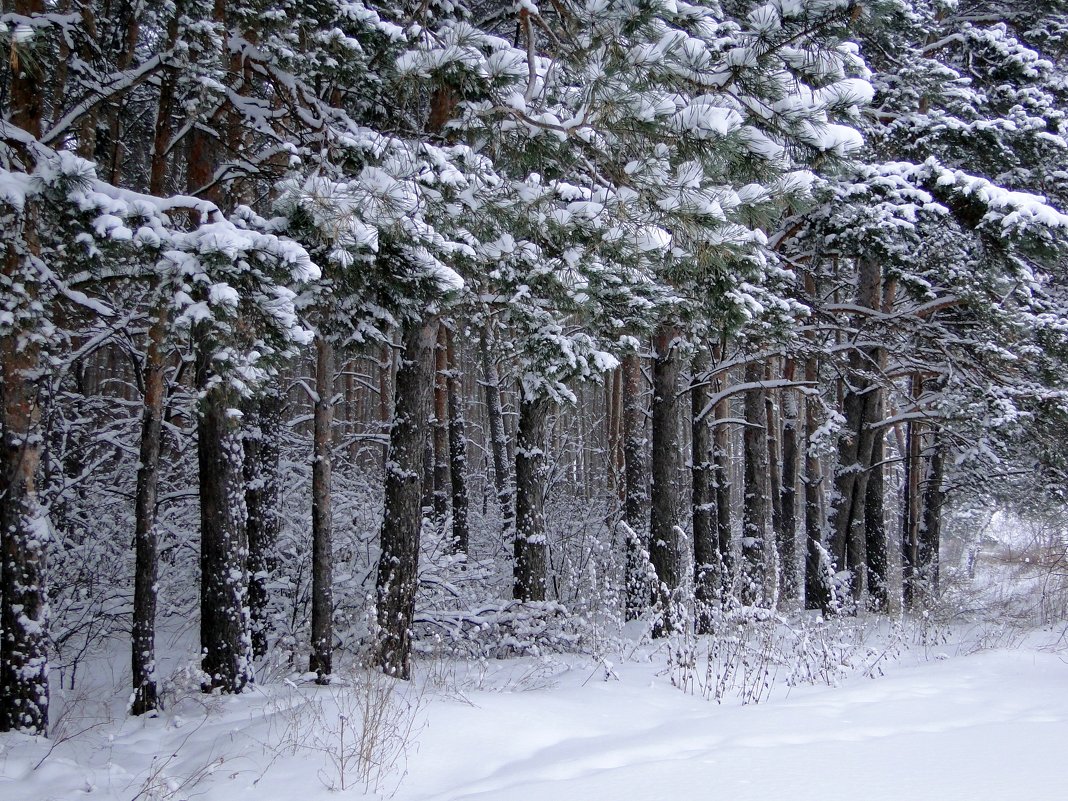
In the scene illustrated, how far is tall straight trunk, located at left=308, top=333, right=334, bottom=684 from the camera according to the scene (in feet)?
24.8

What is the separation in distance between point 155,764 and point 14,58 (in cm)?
414

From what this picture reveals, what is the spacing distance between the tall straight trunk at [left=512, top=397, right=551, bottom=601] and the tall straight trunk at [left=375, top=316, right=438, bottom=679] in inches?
99.8

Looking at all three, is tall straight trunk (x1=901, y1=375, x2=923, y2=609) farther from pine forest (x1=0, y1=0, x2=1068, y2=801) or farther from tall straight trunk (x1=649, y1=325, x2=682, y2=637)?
tall straight trunk (x1=649, y1=325, x2=682, y2=637)

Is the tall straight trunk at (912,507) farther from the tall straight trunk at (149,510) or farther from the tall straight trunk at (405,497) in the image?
the tall straight trunk at (149,510)

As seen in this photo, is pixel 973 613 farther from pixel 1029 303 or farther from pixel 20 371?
pixel 20 371

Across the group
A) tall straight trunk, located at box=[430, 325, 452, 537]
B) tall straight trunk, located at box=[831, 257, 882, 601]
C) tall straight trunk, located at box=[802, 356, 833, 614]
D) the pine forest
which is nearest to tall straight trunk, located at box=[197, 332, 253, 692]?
the pine forest

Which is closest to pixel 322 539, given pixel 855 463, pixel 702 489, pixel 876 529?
pixel 702 489

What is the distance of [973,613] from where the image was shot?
39.3 ft

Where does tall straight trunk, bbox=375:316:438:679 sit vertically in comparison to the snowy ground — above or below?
above

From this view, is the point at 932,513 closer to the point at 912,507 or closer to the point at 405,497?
the point at 912,507

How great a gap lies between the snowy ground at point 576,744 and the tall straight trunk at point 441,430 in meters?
7.46

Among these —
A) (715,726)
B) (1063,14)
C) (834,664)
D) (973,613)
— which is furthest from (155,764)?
(1063,14)

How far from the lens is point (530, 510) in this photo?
9.52 metres

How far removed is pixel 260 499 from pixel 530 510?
3347 mm
